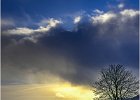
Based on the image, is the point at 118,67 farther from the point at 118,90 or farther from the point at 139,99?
the point at 139,99

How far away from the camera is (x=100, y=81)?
72.1m

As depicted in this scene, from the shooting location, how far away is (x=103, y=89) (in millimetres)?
71812

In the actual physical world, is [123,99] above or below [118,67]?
below

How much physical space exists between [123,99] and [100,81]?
5.81 metres

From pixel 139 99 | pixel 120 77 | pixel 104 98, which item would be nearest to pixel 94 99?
pixel 104 98

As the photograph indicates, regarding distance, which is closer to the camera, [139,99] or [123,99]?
[123,99]

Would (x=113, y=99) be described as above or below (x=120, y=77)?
below

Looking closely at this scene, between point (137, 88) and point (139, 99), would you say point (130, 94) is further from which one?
point (139, 99)

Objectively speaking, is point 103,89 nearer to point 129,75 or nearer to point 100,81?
point 100,81

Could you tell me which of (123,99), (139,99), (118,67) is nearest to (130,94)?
(123,99)

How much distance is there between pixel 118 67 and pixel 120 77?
9.12 ft

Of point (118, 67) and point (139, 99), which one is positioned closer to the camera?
point (118, 67)

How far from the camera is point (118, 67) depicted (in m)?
74.3

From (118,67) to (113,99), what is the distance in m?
7.30
